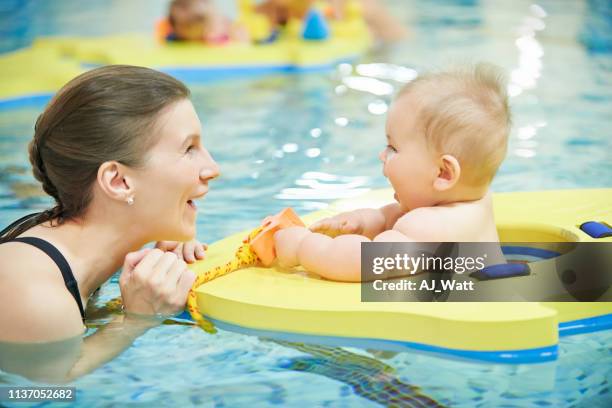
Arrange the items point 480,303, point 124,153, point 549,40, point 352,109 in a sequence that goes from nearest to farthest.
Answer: point 480,303 → point 124,153 → point 352,109 → point 549,40

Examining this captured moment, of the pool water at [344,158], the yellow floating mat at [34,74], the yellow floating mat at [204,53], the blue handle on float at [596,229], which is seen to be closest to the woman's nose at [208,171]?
the pool water at [344,158]

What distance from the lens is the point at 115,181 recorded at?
2.05 m

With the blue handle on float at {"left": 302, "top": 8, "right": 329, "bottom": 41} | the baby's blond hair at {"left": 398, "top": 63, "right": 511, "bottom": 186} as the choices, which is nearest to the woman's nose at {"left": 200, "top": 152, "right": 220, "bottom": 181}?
the baby's blond hair at {"left": 398, "top": 63, "right": 511, "bottom": 186}

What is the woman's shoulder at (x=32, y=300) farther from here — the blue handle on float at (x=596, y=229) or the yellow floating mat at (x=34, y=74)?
the yellow floating mat at (x=34, y=74)

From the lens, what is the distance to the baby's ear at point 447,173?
2049 millimetres

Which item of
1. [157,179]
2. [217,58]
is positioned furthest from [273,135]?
[157,179]

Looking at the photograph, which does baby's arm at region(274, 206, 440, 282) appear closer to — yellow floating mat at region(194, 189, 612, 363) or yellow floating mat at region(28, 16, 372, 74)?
yellow floating mat at region(194, 189, 612, 363)

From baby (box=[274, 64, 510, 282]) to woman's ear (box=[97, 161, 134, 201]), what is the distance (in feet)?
1.38

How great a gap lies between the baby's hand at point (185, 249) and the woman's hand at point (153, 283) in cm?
21

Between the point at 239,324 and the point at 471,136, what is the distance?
2.31ft

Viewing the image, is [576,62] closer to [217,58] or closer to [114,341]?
[217,58]

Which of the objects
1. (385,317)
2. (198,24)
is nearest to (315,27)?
(198,24)

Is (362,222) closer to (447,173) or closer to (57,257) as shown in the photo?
(447,173)

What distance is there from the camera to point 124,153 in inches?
80.2
